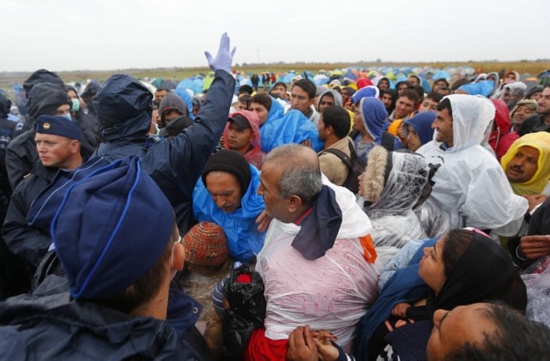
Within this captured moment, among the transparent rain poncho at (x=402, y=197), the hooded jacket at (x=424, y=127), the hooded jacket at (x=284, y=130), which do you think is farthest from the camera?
the hooded jacket at (x=284, y=130)

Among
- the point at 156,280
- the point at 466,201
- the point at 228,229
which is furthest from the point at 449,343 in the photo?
the point at 466,201

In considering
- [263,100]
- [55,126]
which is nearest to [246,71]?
[263,100]

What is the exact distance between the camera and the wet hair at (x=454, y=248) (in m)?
1.55

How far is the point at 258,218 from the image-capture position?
235 cm

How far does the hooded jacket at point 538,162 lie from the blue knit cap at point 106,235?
352cm

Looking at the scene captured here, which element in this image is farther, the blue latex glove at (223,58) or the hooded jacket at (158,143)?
the blue latex glove at (223,58)

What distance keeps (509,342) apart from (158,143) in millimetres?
2103

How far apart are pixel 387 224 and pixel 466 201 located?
3.64 feet

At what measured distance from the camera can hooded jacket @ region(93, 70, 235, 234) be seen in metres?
2.11

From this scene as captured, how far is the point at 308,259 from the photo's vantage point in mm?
1652

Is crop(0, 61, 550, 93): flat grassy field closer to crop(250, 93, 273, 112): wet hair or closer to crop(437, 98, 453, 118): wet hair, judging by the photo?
crop(250, 93, 273, 112): wet hair

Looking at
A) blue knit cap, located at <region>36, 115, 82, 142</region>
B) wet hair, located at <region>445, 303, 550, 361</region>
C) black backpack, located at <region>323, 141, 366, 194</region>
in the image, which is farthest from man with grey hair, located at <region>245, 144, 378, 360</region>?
blue knit cap, located at <region>36, 115, 82, 142</region>

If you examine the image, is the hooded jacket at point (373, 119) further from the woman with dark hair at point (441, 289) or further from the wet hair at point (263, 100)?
the woman with dark hair at point (441, 289)

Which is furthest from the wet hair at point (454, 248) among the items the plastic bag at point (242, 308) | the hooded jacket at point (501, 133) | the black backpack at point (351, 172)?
the hooded jacket at point (501, 133)
